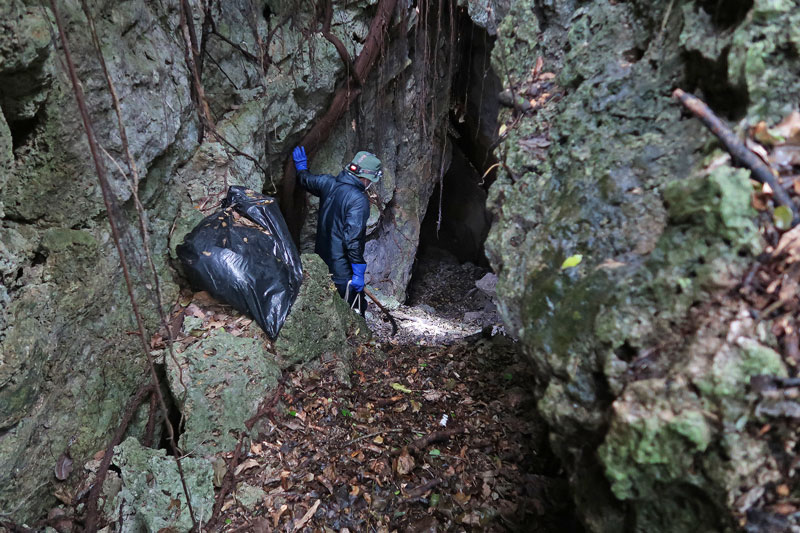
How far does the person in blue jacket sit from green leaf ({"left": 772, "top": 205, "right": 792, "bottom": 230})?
370 cm

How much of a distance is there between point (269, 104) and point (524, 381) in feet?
11.8

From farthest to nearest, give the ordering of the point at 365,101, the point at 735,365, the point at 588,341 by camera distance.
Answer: the point at 365,101, the point at 588,341, the point at 735,365

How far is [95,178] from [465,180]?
8.60 metres

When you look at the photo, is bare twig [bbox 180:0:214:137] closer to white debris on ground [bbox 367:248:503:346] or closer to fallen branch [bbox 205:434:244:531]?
fallen branch [bbox 205:434:244:531]

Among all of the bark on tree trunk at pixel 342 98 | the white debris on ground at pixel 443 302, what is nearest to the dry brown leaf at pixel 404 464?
the white debris on ground at pixel 443 302

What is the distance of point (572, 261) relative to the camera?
1.46 meters

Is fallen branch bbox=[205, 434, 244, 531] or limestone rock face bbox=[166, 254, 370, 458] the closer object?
fallen branch bbox=[205, 434, 244, 531]

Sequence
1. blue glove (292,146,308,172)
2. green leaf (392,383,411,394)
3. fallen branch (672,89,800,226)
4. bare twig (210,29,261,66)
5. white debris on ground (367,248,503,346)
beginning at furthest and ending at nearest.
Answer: white debris on ground (367,248,503,346) < blue glove (292,146,308,172) < bare twig (210,29,261,66) < green leaf (392,383,411,394) < fallen branch (672,89,800,226)

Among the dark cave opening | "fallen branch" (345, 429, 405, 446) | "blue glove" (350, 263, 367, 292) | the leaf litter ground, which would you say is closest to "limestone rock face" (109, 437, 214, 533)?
the leaf litter ground

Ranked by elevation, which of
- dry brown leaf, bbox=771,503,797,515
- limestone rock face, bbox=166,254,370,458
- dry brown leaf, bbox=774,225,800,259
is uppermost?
dry brown leaf, bbox=774,225,800,259

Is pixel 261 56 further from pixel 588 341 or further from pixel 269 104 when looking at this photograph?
pixel 588 341

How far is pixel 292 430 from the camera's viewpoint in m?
2.61

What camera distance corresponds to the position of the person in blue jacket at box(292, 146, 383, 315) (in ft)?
14.7

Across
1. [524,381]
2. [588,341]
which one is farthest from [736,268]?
[524,381]
